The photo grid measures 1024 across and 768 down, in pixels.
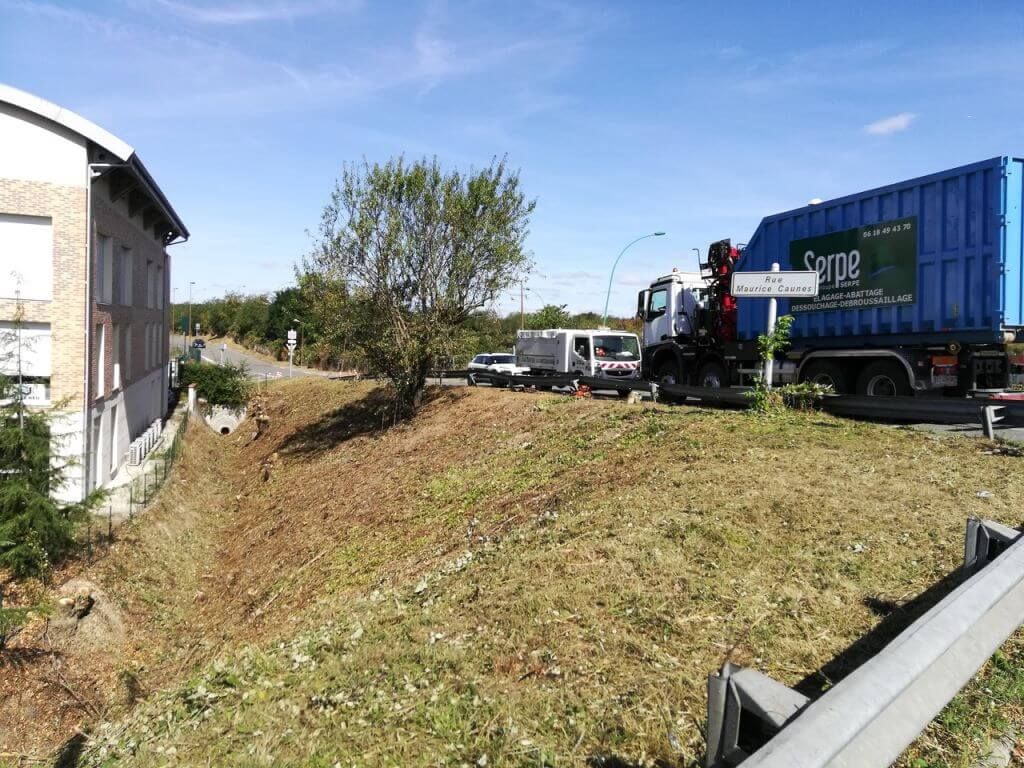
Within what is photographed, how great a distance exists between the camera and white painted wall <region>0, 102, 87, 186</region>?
1527 cm

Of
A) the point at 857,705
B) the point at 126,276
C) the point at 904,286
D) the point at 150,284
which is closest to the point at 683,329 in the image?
the point at 904,286

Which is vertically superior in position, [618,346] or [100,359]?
[618,346]

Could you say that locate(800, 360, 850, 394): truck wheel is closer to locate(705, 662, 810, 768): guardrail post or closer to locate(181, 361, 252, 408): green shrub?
locate(705, 662, 810, 768): guardrail post

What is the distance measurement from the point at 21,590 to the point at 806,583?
40.1 ft

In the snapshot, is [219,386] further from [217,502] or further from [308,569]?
[308,569]

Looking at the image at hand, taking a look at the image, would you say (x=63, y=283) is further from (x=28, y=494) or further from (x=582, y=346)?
(x=582, y=346)

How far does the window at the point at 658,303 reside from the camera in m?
20.2

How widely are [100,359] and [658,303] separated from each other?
1364 cm

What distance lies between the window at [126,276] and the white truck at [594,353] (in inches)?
525

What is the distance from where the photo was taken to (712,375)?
18.2 m

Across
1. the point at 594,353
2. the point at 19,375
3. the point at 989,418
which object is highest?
the point at 594,353

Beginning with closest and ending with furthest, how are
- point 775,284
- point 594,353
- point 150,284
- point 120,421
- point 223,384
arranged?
point 775,284, point 120,421, point 150,284, point 594,353, point 223,384

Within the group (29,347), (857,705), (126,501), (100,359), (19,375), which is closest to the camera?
(857,705)

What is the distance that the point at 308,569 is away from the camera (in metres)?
11.3
